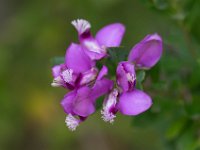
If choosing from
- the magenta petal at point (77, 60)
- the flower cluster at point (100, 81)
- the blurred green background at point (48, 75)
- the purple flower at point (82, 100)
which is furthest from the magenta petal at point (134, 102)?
the blurred green background at point (48, 75)

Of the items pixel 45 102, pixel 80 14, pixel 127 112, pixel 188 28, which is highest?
pixel 127 112

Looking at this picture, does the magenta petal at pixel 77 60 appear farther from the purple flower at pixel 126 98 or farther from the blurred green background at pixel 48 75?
the blurred green background at pixel 48 75

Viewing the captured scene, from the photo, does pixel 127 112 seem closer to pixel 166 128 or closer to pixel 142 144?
pixel 166 128

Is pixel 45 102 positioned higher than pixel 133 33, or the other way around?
pixel 133 33

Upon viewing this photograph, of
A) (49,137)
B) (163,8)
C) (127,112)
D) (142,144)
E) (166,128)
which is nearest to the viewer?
(127,112)

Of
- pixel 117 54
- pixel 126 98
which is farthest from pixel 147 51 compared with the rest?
pixel 126 98

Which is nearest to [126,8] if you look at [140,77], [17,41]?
[17,41]
